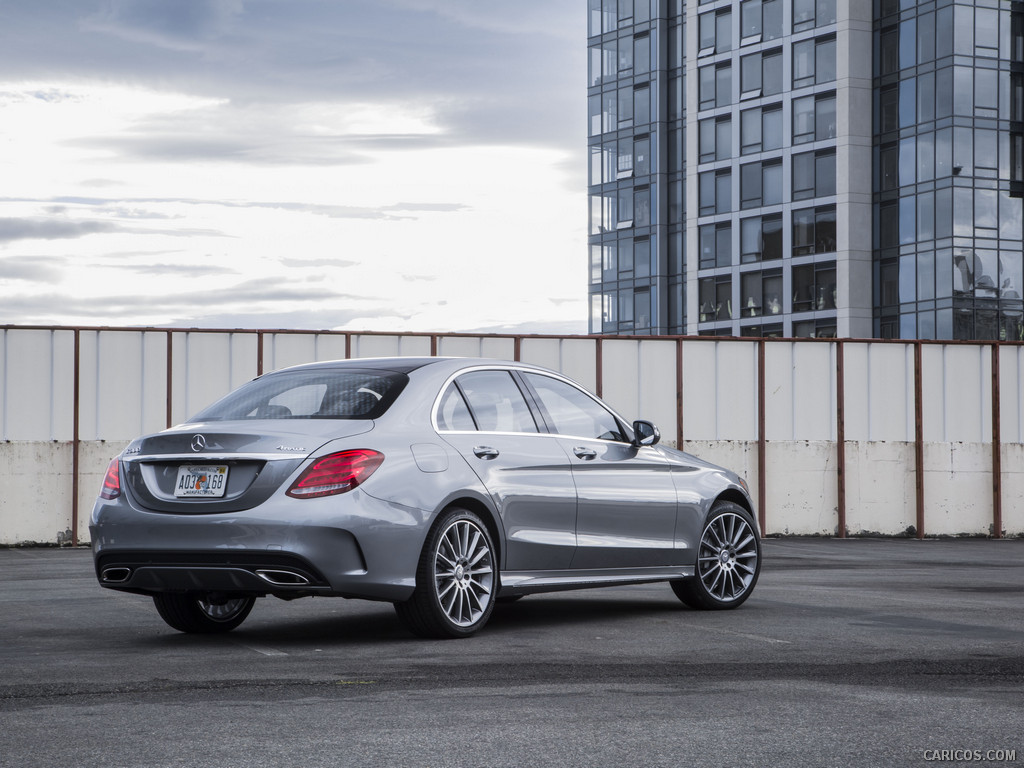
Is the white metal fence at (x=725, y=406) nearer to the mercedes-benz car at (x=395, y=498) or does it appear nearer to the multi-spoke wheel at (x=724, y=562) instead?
the multi-spoke wheel at (x=724, y=562)

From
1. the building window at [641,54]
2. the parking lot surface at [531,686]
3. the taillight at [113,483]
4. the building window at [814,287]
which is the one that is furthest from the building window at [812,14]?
the taillight at [113,483]

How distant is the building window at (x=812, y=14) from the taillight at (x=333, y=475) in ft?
191

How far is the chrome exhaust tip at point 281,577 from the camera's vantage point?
7168mm

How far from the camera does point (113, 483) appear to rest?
25.4ft

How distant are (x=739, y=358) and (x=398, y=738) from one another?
51.5 ft

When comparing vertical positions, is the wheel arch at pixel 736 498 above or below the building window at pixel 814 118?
below

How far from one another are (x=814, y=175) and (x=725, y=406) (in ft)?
147

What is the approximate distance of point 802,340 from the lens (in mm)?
20109

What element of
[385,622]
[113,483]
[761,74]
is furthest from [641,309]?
[113,483]

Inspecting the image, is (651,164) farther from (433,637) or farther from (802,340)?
(433,637)

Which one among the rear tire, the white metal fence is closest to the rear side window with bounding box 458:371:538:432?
the rear tire

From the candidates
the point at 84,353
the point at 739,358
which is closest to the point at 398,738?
the point at 84,353

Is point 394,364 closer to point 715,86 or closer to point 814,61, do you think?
point 814,61

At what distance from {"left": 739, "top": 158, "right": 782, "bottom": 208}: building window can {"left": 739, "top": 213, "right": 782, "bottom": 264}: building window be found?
69 centimetres
